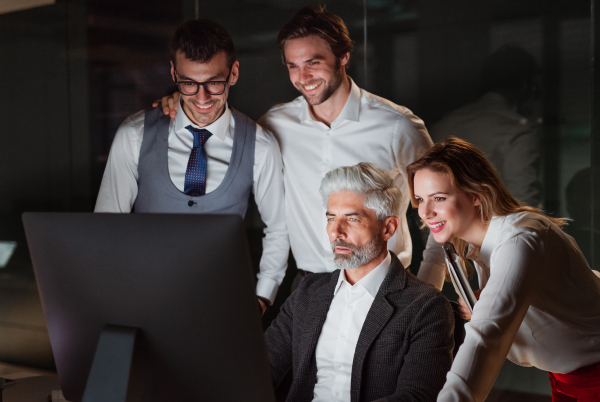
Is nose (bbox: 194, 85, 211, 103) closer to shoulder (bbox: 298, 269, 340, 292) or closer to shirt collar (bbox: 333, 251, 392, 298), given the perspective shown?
shoulder (bbox: 298, 269, 340, 292)

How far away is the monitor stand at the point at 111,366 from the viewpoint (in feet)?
3.19

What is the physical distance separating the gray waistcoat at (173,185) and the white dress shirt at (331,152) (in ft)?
0.71

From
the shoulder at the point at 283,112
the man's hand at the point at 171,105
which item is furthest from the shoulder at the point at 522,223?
the man's hand at the point at 171,105

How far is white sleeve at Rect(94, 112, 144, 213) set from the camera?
2494 mm

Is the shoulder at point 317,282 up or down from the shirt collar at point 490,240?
down

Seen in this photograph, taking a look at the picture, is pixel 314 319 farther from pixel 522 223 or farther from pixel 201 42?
pixel 201 42

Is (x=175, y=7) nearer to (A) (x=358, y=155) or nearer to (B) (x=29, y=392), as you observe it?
(A) (x=358, y=155)

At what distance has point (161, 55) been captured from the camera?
3760 mm

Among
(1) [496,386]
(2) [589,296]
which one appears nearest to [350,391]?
(2) [589,296]

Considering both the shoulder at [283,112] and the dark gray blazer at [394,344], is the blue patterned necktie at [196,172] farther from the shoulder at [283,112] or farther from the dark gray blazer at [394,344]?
the dark gray blazer at [394,344]

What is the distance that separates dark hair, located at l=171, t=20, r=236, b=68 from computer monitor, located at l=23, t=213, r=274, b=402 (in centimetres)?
144

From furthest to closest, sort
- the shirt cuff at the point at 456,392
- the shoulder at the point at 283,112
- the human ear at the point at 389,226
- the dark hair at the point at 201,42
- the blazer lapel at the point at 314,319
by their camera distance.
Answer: the shoulder at the point at 283,112, the dark hair at the point at 201,42, the human ear at the point at 389,226, the blazer lapel at the point at 314,319, the shirt cuff at the point at 456,392

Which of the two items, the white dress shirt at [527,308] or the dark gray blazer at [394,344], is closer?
the white dress shirt at [527,308]

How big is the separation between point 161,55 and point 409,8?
1719 mm
